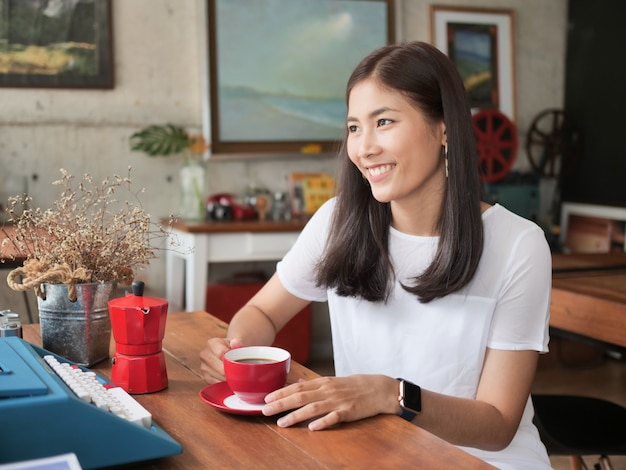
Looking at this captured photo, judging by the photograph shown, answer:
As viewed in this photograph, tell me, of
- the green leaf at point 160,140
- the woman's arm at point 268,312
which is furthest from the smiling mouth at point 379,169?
the green leaf at point 160,140

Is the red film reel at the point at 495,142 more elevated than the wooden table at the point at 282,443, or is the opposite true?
the red film reel at the point at 495,142

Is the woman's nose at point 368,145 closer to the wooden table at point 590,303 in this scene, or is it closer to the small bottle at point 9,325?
the small bottle at point 9,325

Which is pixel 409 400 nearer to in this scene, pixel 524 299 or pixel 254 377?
pixel 254 377

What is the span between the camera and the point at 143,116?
14.0ft

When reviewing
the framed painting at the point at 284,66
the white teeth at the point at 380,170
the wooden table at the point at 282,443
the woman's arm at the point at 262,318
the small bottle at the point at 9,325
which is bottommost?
the wooden table at the point at 282,443

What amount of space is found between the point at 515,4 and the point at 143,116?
8.11ft

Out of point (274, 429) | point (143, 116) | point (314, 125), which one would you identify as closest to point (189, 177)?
point (143, 116)

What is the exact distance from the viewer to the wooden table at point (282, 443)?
104cm

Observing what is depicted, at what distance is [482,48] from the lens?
16.2 ft

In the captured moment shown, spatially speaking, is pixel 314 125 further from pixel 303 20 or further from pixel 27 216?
pixel 27 216

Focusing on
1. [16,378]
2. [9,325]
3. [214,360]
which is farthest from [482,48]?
[16,378]

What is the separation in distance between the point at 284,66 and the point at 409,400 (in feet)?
11.1

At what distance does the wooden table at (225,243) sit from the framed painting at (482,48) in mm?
1578

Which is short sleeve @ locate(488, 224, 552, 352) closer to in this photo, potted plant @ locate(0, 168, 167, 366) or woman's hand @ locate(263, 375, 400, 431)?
woman's hand @ locate(263, 375, 400, 431)
